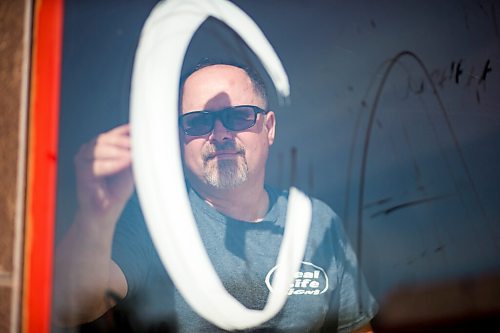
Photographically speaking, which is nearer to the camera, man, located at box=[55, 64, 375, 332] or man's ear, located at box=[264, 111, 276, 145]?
man, located at box=[55, 64, 375, 332]

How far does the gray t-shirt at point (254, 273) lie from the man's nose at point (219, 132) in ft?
0.52

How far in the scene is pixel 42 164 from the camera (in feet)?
2.86

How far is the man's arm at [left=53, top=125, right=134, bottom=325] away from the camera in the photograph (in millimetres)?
855

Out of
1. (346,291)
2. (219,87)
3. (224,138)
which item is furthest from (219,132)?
Answer: (346,291)

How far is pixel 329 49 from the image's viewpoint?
3.30 feet

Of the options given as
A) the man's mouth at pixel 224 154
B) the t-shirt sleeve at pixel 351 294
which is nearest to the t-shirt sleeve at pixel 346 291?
the t-shirt sleeve at pixel 351 294

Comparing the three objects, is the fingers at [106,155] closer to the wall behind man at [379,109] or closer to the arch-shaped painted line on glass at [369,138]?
the wall behind man at [379,109]

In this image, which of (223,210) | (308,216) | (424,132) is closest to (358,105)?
(424,132)

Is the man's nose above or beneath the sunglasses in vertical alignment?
beneath

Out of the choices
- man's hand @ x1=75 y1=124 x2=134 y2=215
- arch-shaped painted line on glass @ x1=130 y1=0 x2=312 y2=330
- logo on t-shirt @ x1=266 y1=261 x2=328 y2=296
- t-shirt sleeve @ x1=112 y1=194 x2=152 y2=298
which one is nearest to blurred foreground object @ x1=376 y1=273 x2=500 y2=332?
logo on t-shirt @ x1=266 y1=261 x2=328 y2=296

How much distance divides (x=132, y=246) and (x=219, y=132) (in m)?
0.36

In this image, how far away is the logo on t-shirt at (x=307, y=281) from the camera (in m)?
0.96

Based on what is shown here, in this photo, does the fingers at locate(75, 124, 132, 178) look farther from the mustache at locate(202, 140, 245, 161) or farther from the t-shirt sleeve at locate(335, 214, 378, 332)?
the t-shirt sleeve at locate(335, 214, 378, 332)

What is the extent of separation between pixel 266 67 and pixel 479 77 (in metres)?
0.66
